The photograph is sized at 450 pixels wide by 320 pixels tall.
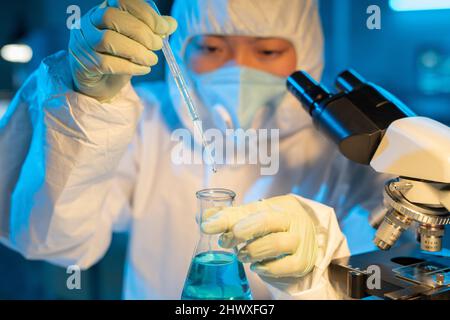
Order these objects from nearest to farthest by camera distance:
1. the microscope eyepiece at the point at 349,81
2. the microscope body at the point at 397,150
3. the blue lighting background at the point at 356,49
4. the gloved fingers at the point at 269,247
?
the microscope body at the point at 397,150 < the gloved fingers at the point at 269,247 < the microscope eyepiece at the point at 349,81 < the blue lighting background at the point at 356,49

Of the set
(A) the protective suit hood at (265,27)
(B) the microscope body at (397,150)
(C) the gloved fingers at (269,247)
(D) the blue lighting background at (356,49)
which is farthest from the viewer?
(D) the blue lighting background at (356,49)

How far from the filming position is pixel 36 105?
3.65 feet

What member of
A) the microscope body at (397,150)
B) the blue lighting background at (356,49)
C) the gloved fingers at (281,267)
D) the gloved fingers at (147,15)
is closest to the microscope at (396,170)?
the microscope body at (397,150)

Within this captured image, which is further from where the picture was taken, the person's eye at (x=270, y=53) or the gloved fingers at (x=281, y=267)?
the person's eye at (x=270, y=53)

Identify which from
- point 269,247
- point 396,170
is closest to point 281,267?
point 269,247

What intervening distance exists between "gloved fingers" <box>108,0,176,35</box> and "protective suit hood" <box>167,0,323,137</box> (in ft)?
1.23

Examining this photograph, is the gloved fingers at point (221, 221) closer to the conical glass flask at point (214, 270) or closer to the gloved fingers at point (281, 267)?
the conical glass flask at point (214, 270)

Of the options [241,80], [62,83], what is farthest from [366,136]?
[62,83]

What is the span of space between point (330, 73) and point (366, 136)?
80 centimetres

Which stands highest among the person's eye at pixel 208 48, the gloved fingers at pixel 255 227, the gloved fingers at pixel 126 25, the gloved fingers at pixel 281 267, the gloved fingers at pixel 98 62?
the person's eye at pixel 208 48

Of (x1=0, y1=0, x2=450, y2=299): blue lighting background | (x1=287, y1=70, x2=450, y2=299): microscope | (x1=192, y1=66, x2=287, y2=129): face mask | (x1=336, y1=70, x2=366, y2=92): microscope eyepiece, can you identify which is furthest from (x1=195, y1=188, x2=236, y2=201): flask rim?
(x1=0, y1=0, x2=450, y2=299): blue lighting background

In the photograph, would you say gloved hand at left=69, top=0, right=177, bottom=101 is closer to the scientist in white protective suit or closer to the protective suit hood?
the scientist in white protective suit

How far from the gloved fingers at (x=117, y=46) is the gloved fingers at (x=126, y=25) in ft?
0.03

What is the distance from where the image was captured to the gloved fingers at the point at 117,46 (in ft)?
2.86
